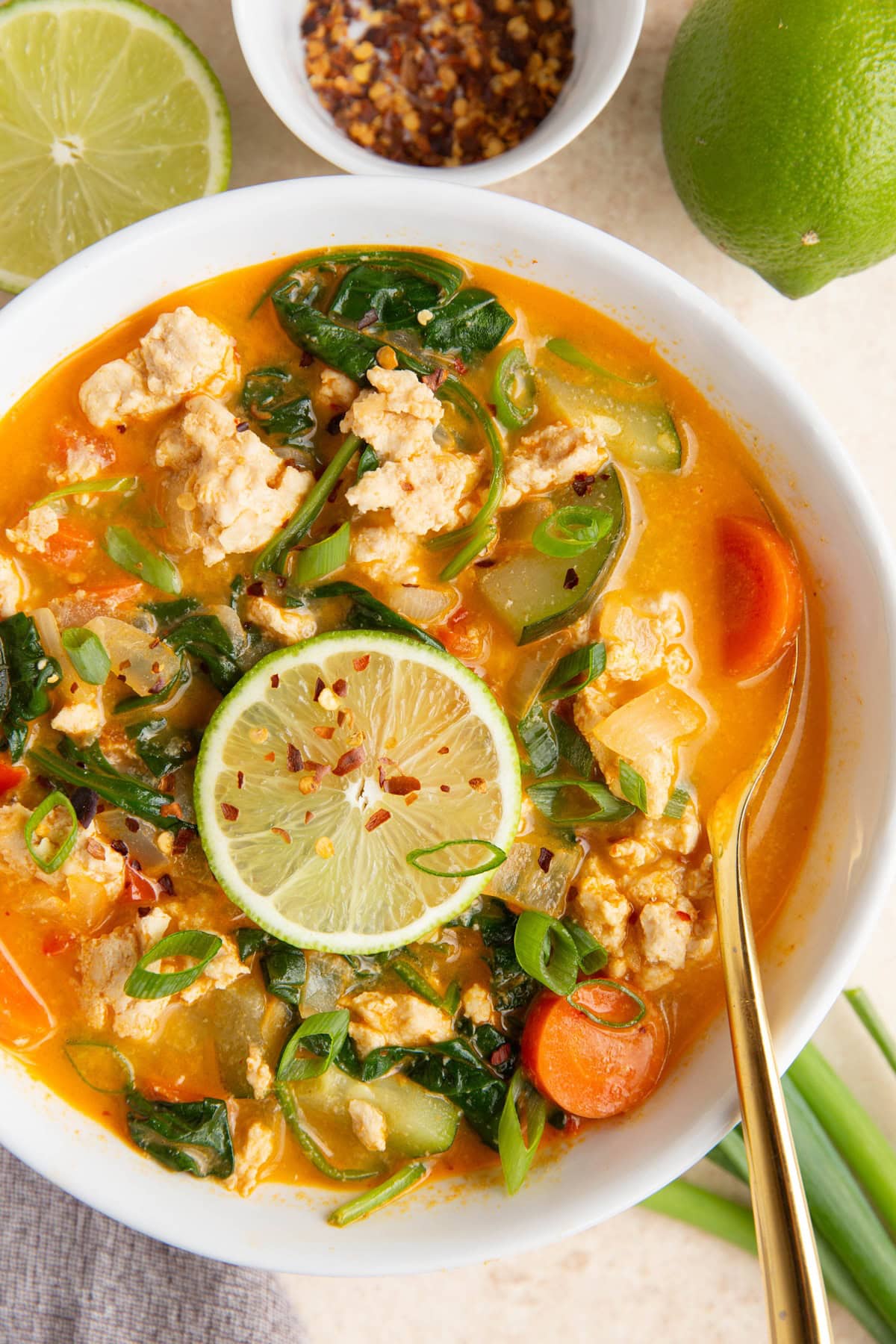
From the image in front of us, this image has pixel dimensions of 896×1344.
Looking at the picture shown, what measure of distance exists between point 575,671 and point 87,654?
47.0 inches

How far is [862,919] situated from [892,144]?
6.41ft

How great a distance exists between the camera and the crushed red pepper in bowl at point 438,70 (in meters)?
3.32

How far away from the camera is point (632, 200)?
11.3 feet

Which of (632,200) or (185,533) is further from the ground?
(632,200)

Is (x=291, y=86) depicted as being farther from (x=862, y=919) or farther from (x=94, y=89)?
(x=862, y=919)

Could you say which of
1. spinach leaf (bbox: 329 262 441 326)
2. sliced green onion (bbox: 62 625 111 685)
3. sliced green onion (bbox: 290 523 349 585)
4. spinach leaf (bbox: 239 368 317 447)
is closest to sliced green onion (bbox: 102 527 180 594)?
sliced green onion (bbox: 62 625 111 685)

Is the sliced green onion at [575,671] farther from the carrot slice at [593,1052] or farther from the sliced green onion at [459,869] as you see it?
the carrot slice at [593,1052]

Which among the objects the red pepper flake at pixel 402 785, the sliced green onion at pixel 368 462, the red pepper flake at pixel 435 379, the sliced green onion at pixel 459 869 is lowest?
the sliced green onion at pixel 459 869

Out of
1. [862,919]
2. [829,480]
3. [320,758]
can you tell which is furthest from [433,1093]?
[829,480]

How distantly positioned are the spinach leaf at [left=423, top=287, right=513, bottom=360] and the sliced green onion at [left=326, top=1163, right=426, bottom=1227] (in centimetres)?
212

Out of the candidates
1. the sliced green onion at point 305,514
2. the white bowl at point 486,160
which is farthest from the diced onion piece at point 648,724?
the white bowl at point 486,160

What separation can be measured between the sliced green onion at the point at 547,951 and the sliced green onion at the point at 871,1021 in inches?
42.7

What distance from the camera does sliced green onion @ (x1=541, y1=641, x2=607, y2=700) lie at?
9.15 feet

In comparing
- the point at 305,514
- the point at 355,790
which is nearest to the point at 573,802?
the point at 355,790
